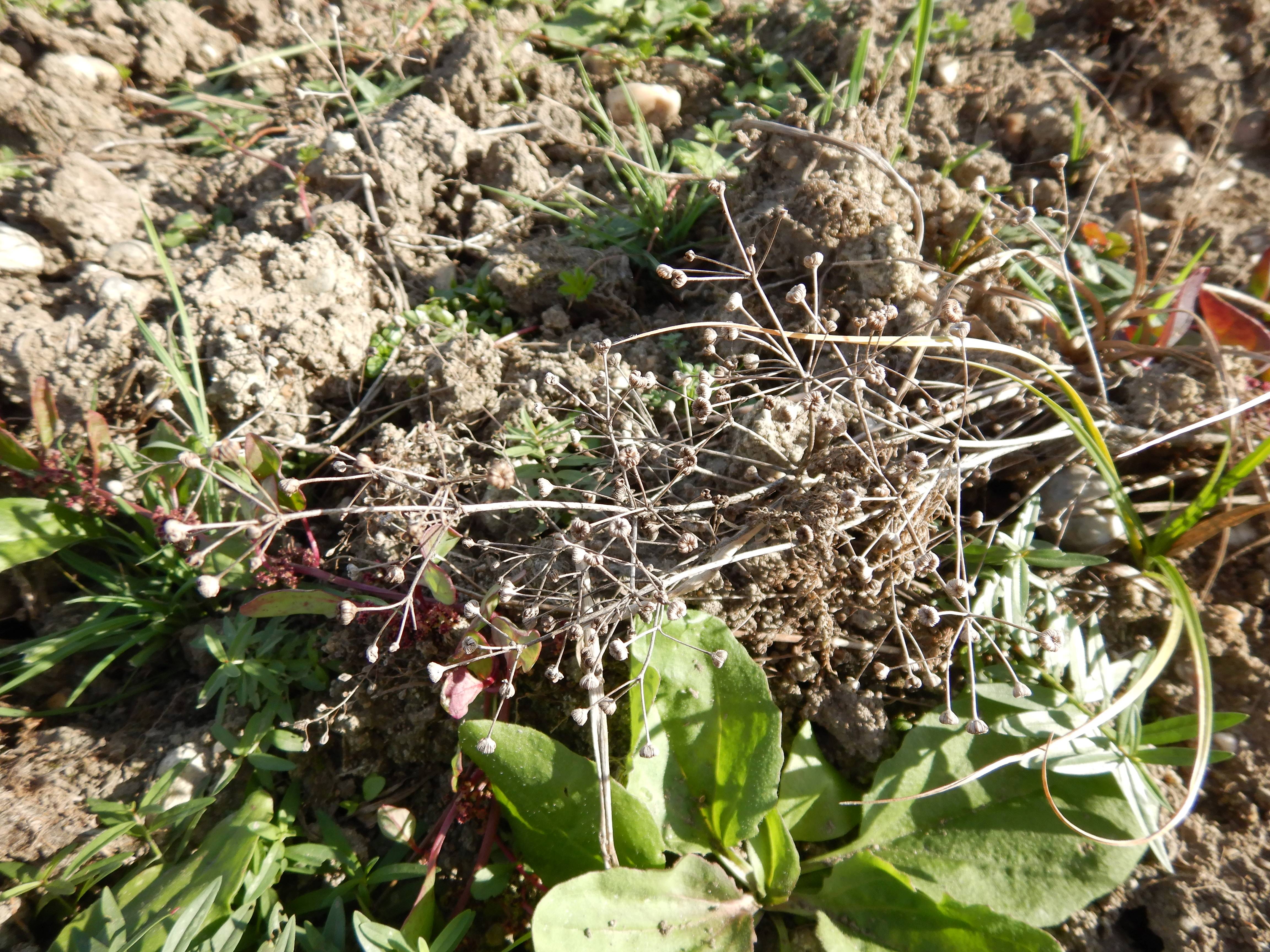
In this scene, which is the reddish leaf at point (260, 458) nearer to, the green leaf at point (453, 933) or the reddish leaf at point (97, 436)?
the reddish leaf at point (97, 436)

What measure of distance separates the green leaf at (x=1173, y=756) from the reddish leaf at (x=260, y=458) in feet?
6.79

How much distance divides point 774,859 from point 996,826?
50 centimetres

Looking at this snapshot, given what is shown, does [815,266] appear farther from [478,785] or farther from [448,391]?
[478,785]

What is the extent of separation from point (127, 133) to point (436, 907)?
2.82 meters

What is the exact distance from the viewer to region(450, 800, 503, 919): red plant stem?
1617 mm

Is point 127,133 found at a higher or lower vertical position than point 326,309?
higher

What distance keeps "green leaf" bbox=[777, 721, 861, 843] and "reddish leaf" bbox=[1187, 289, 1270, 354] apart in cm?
162

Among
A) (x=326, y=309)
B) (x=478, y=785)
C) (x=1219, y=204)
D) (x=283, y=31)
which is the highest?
(x=283, y=31)

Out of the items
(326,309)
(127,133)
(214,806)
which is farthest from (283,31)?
(214,806)

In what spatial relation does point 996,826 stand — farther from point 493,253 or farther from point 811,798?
point 493,253

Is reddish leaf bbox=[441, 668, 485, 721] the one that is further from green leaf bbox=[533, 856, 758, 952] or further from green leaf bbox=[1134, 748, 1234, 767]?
green leaf bbox=[1134, 748, 1234, 767]

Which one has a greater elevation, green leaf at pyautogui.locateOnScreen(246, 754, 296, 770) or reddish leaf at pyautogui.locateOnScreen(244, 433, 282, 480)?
reddish leaf at pyautogui.locateOnScreen(244, 433, 282, 480)

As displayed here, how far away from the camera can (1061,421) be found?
186 cm

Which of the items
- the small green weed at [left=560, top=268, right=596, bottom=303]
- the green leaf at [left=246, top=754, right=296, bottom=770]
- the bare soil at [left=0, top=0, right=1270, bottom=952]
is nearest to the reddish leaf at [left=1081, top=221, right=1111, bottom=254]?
the bare soil at [left=0, top=0, right=1270, bottom=952]
